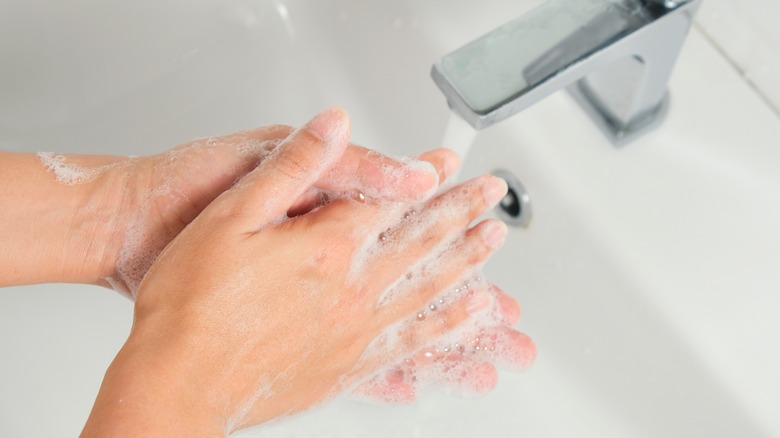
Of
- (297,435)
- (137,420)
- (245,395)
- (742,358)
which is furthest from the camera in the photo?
(297,435)

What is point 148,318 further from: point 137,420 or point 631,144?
point 631,144

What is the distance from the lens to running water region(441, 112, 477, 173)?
771 mm

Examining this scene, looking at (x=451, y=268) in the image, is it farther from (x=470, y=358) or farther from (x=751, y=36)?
(x=751, y=36)

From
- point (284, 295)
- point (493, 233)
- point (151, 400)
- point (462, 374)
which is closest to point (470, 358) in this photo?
point (462, 374)

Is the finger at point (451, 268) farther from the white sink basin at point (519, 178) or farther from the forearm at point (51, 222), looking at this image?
the forearm at point (51, 222)

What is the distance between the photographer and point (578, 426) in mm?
895

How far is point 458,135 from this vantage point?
79 centimetres

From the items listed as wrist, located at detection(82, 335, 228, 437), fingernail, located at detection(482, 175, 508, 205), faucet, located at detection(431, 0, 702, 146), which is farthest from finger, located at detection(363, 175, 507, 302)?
wrist, located at detection(82, 335, 228, 437)

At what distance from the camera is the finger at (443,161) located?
2.47ft

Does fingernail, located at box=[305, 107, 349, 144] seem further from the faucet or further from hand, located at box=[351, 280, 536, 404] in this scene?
hand, located at box=[351, 280, 536, 404]

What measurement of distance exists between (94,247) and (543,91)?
15.6 inches

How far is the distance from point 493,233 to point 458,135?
94 millimetres

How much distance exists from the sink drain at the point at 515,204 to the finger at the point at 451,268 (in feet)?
0.36

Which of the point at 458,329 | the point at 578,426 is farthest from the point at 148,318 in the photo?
the point at 578,426
